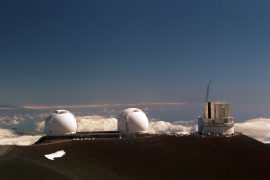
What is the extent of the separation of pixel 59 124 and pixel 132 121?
13005 mm

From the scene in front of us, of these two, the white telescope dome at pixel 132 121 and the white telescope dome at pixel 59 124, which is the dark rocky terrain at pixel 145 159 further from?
the white telescope dome at pixel 59 124

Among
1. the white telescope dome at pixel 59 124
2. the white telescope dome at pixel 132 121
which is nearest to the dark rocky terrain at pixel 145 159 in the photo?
the white telescope dome at pixel 132 121

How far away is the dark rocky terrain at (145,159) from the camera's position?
38.1 m

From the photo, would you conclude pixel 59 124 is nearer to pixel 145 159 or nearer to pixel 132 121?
pixel 132 121

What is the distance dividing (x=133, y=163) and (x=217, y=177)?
1108 cm

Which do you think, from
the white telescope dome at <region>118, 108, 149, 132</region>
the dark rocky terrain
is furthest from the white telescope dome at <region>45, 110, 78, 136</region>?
the dark rocky terrain

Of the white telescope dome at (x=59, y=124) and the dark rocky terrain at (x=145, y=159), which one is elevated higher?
the white telescope dome at (x=59, y=124)

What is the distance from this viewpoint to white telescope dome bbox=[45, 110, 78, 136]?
6103 centimetres

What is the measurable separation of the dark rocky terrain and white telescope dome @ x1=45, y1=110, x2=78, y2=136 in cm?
1111

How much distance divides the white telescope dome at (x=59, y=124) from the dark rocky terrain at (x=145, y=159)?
11108 mm

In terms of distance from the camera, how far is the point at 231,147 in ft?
177

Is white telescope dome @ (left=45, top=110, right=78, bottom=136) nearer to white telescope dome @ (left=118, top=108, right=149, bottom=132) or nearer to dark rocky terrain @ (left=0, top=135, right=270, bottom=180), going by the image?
white telescope dome @ (left=118, top=108, right=149, bottom=132)

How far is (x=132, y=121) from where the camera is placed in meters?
61.8

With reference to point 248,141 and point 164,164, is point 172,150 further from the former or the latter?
point 248,141
